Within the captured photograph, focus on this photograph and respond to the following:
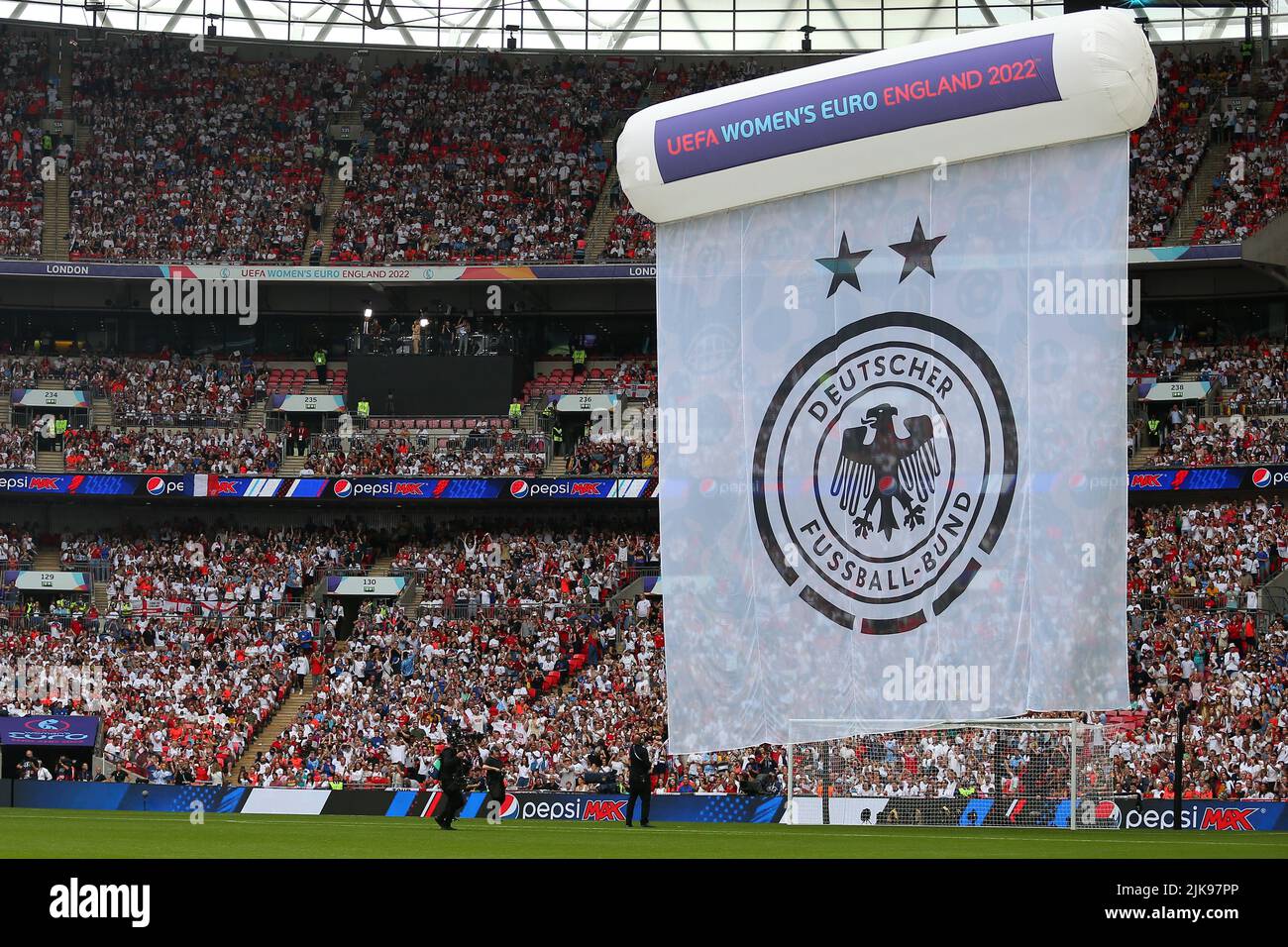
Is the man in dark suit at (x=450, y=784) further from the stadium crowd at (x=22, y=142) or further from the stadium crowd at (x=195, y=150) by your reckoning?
the stadium crowd at (x=22, y=142)

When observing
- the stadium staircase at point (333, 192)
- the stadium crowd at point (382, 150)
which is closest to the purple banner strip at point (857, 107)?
the stadium crowd at point (382, 150)

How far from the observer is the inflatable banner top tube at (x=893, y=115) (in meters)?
13.0

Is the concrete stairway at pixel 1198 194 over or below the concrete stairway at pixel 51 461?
over

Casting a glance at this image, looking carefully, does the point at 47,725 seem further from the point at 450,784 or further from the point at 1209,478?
the point at 1209,478

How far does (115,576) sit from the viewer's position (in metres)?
42.4

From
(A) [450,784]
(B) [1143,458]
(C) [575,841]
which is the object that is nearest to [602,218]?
(B) [1143,458]

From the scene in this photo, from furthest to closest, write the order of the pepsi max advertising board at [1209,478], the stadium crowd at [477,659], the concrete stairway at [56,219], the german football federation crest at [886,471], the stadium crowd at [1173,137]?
the concrete stairway at [56,219], the stadium crowd at [1173,137], the pepsi max advertising board at [1209,478], the stadium crowd at [477,659], the german football federation crest at [886,471]

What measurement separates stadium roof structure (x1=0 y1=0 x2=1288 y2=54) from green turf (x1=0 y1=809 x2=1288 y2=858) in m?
35.9

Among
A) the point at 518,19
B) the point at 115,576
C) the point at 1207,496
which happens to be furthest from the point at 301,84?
the point at 1207,496

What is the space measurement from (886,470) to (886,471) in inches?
0.5

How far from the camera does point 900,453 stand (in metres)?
14.3

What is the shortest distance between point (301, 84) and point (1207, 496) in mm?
32661

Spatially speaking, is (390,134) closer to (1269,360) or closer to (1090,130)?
(1269,360)

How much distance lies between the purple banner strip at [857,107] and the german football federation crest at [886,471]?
5.99 ft
